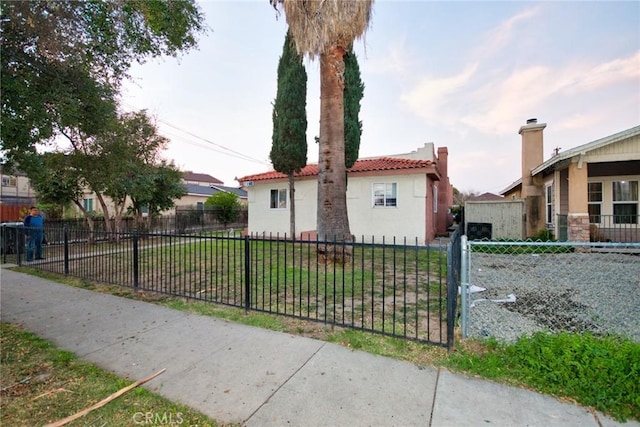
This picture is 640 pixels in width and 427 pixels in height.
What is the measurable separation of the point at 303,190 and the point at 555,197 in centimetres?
1068

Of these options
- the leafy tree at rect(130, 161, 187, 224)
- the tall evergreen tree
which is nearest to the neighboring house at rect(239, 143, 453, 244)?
the tall evergreen tree

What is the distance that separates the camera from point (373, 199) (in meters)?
13.4

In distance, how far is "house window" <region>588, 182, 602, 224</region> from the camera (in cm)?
1135

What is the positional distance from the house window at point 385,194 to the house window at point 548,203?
6.29 metres

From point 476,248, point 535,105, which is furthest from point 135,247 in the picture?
point 535,105

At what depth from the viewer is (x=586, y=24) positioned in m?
8.45

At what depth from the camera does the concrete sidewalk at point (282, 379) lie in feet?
7.77

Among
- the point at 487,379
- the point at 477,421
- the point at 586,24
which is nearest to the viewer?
the point at 477,421

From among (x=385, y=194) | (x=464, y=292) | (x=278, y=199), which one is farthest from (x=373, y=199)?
(x=464, y=292)

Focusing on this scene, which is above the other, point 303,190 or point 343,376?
point 303,190

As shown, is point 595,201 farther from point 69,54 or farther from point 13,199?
point 13,199

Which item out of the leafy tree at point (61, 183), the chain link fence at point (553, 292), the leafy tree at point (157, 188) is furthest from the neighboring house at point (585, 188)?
the leafy tree at point (61, 183)

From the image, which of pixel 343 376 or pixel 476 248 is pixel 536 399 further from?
pixel 476 248

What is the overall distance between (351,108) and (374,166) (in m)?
2.85
